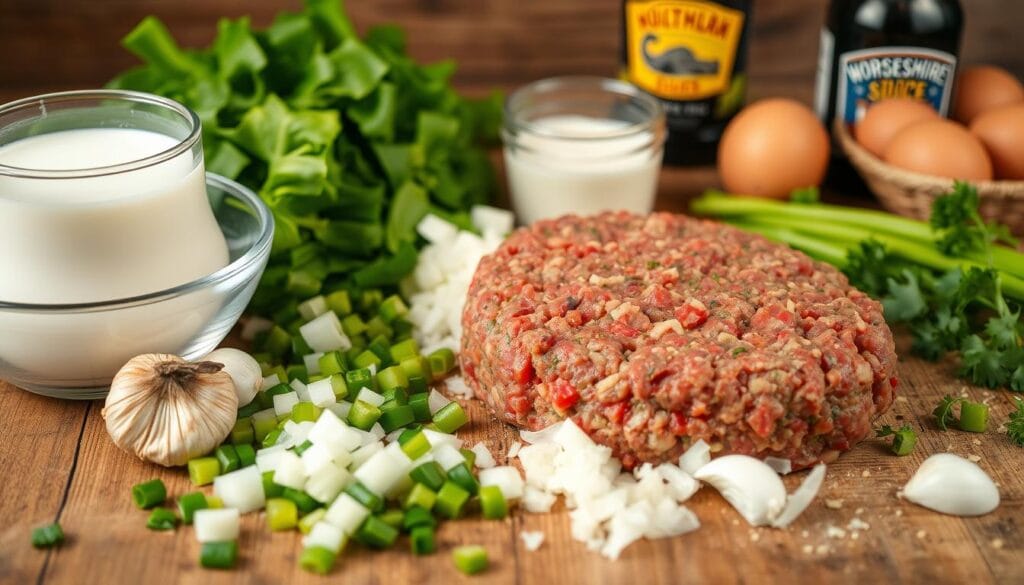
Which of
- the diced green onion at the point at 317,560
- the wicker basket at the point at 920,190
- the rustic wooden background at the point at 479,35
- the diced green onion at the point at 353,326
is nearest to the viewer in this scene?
the diced green onion at the point at 317,560

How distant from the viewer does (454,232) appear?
11.8 feet

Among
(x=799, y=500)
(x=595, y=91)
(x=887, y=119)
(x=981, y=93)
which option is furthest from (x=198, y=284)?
(x=981, y=93)

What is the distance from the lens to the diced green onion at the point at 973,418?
2.75 meters

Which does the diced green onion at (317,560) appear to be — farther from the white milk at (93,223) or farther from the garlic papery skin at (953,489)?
the garlic papery skin at (953,489)

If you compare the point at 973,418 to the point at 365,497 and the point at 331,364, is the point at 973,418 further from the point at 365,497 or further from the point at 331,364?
the point at 331,364

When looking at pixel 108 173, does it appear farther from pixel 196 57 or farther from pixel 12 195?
pixel 196 57

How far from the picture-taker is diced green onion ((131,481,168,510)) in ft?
8.05

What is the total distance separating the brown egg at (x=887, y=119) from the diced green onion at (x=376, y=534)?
2.33 m

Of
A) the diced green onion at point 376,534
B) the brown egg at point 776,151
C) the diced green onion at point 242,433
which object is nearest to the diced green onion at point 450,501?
the diced green onion at point 376,534

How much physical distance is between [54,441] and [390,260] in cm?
114

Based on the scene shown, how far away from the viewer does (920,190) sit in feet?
Result: 11.8

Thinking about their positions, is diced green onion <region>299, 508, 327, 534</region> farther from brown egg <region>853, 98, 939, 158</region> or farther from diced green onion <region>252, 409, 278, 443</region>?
brown egg <region>853, 98, 939, 158</region>

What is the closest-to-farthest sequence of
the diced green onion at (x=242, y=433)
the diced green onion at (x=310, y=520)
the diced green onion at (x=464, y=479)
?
the diced green onion at (x=310, y=520), the diced green onion at (x=464, y=479), the diced green onion at (x=242, y=433)

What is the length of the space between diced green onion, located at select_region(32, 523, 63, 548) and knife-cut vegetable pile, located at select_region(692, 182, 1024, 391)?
2270 millimetres
